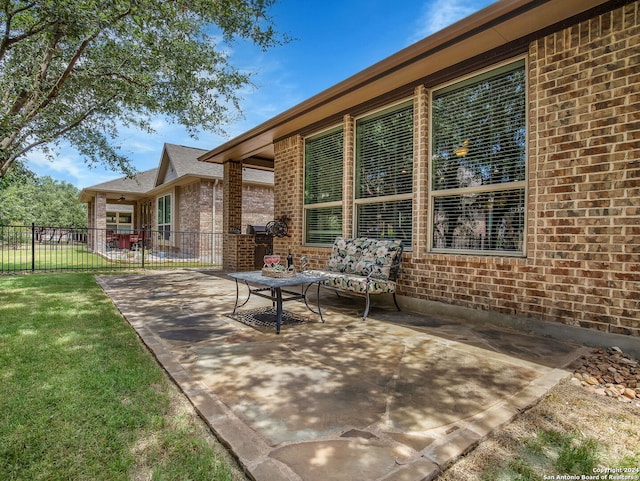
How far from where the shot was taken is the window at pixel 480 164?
3.91m

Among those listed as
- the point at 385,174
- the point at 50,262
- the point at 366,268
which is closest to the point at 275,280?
the point at 366,268

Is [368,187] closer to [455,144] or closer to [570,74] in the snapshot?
[455,144]

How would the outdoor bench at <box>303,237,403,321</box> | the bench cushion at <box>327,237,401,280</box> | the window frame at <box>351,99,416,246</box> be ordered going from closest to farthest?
1. the outdoor bench at <box>303,237,403,321</box>
2. the bench cushion at <box>327,237,401,280</box>
3. the window frame at <box>351,99,416,246</box>

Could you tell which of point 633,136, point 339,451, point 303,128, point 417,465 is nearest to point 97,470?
point 339,451

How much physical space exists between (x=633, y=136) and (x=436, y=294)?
2.55 m

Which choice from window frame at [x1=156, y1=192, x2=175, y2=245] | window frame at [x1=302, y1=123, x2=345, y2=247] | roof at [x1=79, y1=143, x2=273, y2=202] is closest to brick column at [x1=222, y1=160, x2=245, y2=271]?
window frame at [x1=302, y1=123, x2=345, y2=247]

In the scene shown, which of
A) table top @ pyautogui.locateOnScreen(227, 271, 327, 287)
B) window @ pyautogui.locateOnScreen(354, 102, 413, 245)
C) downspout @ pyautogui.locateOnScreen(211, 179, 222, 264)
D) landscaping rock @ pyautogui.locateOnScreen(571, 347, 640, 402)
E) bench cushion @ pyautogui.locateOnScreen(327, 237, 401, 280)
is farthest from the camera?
downspout @ pyautogui.locateOnScreen(211, 179, 222, 264)

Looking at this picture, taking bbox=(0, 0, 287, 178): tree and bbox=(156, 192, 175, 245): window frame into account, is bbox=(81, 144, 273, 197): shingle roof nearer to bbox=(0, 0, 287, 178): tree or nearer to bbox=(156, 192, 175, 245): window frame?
bbox=(156, 192, 175, 245): window frame

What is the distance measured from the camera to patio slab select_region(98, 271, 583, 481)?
63.4 inches

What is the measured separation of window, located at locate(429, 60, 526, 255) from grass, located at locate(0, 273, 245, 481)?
3670 millimetres

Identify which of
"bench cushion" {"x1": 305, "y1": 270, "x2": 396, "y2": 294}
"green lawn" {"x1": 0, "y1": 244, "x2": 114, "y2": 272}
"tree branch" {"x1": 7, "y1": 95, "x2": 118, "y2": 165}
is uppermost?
"tree branch" {"x1": 7, "y1": 95, "x2": 118, "y2": 165}

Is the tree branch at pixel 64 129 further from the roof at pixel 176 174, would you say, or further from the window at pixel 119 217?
Result: the window at pixel 119 217

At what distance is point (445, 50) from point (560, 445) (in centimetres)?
392

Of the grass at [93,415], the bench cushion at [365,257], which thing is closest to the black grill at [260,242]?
the bench cushion at [365,257]
